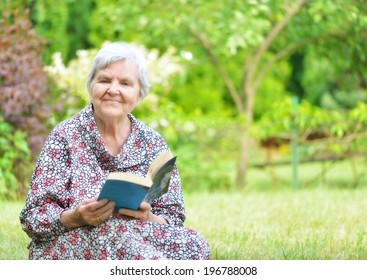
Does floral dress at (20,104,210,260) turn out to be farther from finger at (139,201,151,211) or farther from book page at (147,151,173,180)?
book page at (147,151,173,180)

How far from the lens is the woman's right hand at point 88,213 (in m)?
3.10

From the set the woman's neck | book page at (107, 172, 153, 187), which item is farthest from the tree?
book page at (107, 172, 153, 187)

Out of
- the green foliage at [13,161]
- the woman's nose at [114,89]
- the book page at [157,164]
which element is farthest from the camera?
the green foliage at [13,161]

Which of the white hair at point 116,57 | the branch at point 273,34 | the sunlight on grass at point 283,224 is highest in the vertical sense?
the branch at point 273,34

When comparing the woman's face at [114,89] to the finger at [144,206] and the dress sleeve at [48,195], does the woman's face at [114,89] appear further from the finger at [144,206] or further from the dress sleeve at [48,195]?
the finger at [144,206]

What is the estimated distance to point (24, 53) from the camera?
6.90 meters

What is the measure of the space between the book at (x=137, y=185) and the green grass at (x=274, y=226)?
0.90m

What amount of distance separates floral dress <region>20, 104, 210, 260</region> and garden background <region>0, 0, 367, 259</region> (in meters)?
0.57

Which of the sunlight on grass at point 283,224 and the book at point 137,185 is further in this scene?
the sunlight on grass at point 283,224

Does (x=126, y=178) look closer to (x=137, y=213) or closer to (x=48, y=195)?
(x=137, y=213)

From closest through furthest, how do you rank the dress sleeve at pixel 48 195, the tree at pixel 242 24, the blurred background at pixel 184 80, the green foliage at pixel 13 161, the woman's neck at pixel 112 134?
the dress sleeve at pixel 48 195
the woman's neck at pixel 112 134
the green foliage at pixel 13 161
the blurred background at pixel 184 80
the tree at pixel 242 24

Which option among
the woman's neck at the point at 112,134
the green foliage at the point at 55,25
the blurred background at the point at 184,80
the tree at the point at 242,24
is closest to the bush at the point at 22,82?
the blurred background at the point at 184,80

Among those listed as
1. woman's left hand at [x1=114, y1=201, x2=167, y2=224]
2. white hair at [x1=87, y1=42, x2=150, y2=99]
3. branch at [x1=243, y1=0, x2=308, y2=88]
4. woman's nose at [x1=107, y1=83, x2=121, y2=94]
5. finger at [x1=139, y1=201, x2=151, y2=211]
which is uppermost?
branch at [x1=243, y1=0, x2=308, y2=88]

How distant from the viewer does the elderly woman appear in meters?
3.25
